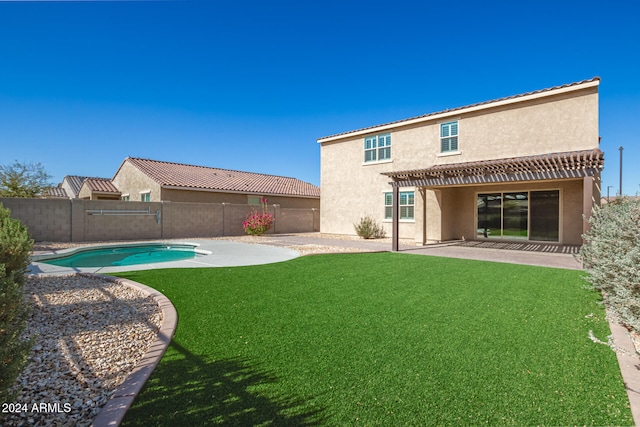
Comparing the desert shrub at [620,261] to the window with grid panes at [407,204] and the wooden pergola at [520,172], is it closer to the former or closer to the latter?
the wooden pergola at [520,172]

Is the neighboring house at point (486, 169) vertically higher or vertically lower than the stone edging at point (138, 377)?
higher

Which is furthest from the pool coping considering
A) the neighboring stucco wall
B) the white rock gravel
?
the neighboring stucco wall

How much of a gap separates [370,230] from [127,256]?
13.6 meters

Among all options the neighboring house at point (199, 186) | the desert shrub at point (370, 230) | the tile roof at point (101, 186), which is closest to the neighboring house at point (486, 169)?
the desert shrub at point (370, 230)

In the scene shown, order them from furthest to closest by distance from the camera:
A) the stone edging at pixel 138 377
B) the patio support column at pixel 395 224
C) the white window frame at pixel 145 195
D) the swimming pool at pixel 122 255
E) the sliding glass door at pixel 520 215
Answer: the white window frame at pixel 145 195
the sliding glass door at pixel 520 215
the patio support column at pixel 395 224
the swimming pool at pixel 122 255
the stone edging at pixel 138 377

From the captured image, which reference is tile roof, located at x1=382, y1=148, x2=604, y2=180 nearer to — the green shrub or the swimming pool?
the swimming pool

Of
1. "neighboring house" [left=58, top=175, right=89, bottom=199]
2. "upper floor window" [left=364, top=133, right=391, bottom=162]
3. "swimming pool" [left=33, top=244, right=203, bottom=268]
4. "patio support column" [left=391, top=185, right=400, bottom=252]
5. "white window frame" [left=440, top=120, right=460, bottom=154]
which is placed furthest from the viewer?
"neighboring house" [left=58, top=175, right=89, bottom=199]

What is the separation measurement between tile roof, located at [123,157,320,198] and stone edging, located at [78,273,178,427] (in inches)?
754

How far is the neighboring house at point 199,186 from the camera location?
2294cm

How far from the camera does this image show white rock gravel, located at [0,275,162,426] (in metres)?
2.79

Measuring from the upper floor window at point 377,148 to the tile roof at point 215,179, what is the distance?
34.0ft

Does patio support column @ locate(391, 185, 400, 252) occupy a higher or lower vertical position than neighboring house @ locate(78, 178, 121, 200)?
lower

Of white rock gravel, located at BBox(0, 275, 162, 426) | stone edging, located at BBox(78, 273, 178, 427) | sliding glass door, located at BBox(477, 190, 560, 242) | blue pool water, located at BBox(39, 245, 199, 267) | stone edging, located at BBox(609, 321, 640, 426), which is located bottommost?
blue pool water, located at BBox(39, 245, 199, 267)

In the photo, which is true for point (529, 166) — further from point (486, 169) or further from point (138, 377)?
point (138, 377)
